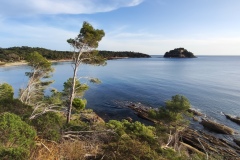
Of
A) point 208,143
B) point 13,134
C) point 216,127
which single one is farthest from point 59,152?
point 216,127

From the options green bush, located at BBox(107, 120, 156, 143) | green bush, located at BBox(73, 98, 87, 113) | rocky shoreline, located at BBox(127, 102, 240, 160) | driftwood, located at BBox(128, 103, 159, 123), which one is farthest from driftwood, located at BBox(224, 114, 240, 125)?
green bush, located at BBox(73, 98, 87, 113)

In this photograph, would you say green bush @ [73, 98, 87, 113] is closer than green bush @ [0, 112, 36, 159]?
No

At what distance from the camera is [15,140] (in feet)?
20.0

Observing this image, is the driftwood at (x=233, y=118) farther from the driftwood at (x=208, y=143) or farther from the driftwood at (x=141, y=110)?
the driftwood at (x=141, y=110)

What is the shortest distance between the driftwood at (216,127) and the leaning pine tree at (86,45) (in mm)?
19854

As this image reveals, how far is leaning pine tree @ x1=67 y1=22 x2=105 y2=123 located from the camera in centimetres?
1788

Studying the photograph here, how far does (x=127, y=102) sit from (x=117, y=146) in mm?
35804

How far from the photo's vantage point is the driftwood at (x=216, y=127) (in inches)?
1111

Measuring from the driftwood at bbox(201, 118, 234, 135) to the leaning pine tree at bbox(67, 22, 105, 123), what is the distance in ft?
65.1

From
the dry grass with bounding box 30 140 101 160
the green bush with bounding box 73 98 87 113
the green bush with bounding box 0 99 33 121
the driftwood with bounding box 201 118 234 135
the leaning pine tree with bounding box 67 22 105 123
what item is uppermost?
the leaning pine tree with bounding box 67 22 105 123

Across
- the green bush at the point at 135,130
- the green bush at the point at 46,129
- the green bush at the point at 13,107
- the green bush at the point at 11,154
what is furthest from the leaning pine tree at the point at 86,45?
the green bush at the point at 11,154

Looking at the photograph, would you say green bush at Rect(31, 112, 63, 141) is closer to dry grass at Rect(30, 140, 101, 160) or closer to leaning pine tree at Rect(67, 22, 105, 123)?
dry grass at Rect(30, 140, 101, 160)

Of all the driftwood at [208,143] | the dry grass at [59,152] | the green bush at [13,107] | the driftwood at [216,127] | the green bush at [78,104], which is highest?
the green bush at [13,107]

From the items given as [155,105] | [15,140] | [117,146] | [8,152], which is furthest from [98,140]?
[155,105]
